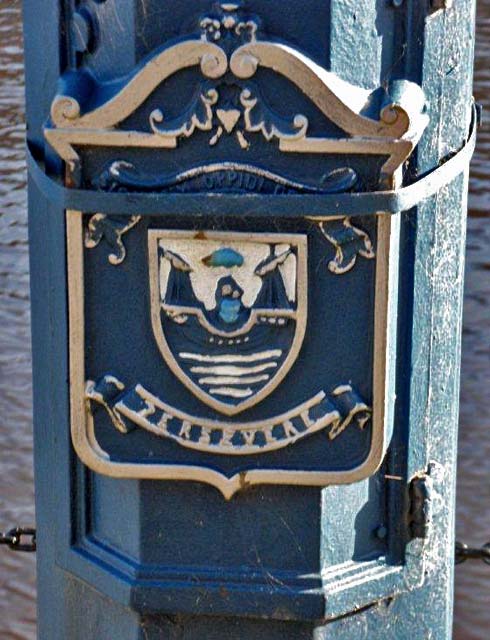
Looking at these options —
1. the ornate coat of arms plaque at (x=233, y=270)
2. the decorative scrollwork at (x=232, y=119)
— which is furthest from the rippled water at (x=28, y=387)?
the decorative scrollwork at (x=232, y=119)

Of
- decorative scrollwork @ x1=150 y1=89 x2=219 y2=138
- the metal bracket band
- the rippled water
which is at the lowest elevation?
the rippled water

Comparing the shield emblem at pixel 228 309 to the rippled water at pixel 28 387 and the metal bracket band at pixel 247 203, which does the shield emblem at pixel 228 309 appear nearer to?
the metal bracket band at pixel 247 203

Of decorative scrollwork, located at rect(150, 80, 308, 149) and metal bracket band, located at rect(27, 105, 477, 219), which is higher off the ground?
decorative scrollwork, located at rect(150, 80, 308, 149)

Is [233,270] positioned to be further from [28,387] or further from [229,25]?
[28,387]

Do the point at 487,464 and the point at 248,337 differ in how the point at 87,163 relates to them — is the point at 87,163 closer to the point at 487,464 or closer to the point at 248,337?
the point at 248,337

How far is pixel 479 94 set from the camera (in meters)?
2.65

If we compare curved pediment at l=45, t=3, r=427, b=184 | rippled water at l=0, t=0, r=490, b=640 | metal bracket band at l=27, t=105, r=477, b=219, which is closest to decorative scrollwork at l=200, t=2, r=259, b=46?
curved pediment at l=45, t=3, r=427, b=184

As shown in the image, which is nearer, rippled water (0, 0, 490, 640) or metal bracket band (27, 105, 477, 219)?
metal bracket band (27, 105, 477, 219)

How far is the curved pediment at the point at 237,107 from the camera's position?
59.9 inches

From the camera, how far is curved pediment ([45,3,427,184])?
4.99 feet

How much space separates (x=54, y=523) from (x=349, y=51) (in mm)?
638

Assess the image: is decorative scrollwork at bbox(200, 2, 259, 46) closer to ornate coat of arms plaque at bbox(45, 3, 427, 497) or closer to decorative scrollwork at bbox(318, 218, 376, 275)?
ornate coat of arms plaque at bbox(45, 3, 427, 497)

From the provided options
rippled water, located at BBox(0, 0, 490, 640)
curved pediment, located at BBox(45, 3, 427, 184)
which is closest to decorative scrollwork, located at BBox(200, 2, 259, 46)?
curved pediment, located at BBox(45, 3, 427, 184)

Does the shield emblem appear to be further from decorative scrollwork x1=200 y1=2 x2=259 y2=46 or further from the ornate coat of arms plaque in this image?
decorative scrollwork x1=200 y1=2 x2=259 y2=46
